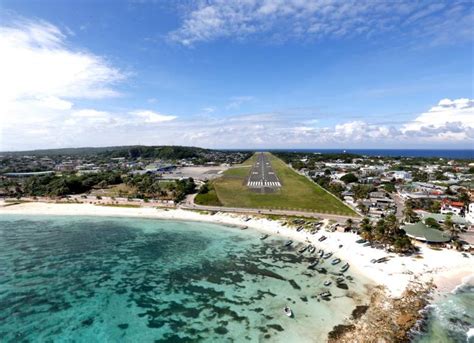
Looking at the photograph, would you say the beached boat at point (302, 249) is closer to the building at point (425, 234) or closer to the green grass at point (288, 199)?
the building at point (425, 234)

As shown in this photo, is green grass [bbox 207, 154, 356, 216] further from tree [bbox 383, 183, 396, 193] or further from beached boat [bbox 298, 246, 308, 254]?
beached boat [bbox 298, 246, 308, 254]

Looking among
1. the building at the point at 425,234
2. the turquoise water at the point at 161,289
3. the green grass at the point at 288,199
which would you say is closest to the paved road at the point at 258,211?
the green grass at the point at 288,199

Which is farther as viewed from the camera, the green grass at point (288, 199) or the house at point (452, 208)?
the green grass at point (288, 199)

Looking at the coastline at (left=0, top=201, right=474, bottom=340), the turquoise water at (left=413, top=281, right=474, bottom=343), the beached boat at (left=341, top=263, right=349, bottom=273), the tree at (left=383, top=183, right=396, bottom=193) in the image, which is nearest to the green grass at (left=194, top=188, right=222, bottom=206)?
the coastline at (left=0, top=201, right=474, bottom=340)

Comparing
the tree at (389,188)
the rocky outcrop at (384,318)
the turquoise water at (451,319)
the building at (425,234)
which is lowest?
the turquoise water at (451,319)

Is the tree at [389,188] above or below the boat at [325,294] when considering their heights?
above

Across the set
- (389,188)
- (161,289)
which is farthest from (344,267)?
(389,188)

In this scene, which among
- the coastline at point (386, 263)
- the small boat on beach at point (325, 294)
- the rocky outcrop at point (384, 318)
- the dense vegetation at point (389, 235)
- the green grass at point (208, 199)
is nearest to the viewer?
the rocky outcrop at point (384, 318)

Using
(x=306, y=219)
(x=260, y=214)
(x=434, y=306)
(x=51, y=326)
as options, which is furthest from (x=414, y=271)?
(x=51, y=326)
